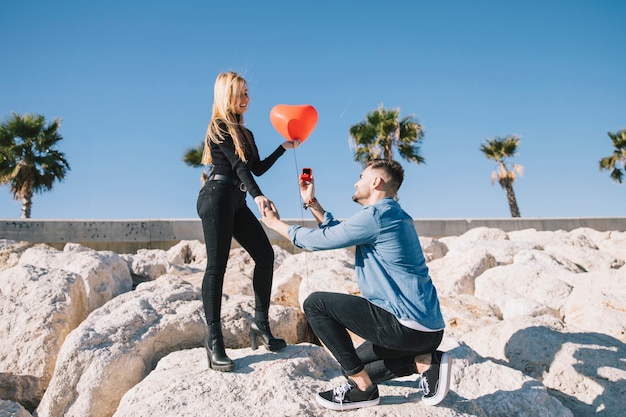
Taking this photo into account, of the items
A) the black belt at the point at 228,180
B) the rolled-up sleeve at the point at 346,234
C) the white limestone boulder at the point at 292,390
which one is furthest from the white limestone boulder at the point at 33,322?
the rolled-up sleeve at the point at 346,234

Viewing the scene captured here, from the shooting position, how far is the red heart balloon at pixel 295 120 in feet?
10.6

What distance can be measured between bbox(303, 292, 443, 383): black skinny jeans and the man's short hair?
25.7 inches

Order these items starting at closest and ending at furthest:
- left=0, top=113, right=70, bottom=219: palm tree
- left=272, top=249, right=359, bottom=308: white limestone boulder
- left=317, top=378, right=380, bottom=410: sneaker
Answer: left=317, top=378, right=380, bottom=410: sneaker → left=272, top=249, right=359, bottom=308: white limestone boulder → left=0, top=113, right=70, bottom=219: palm tree

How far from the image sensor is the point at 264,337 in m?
3.00

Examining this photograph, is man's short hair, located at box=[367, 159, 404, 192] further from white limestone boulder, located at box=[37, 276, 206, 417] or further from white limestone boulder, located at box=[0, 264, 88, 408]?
white limestone boulder, located at box=[0, 264, 88, 408]

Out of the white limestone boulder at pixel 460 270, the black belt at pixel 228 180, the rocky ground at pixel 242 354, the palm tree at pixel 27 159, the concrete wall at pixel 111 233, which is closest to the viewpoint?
the rocky ground at pixel 242 354

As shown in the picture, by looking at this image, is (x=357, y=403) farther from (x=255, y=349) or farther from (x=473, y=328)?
(x=473, y=328)

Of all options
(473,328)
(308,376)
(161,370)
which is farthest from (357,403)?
(473,328)

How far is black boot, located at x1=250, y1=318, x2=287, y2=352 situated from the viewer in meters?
2.96

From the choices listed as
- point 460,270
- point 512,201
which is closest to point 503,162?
point 512,201

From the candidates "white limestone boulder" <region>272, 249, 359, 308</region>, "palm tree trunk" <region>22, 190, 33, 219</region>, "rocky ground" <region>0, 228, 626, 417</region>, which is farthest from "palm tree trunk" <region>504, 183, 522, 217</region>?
"palm tree trunk" <region>22, 190, 33, 219</region>

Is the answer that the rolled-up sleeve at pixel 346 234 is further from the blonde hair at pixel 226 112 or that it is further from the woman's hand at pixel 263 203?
the blonde hair at pixel 226 112

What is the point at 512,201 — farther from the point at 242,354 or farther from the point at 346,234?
the point at 346,234

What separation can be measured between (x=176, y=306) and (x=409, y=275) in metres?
2.02
